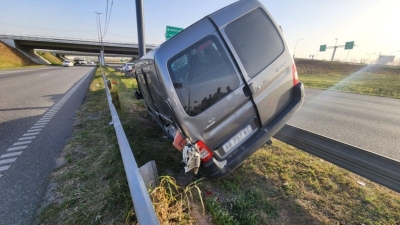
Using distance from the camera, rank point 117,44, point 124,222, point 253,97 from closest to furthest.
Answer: point 124,222 → point 253,97 → point 117,44

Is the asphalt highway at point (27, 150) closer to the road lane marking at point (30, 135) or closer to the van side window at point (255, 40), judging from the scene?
the road lane marking at point (30, 135)

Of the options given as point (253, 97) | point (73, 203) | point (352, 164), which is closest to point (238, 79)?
point (253, 97)

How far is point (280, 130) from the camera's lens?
2.95 m

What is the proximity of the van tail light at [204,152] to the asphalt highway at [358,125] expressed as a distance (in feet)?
12.2

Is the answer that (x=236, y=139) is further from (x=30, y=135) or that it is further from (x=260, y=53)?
(x=30, y=135)

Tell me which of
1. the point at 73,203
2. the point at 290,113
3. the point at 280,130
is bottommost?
the point at 280,130

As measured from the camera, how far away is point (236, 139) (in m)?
2.50

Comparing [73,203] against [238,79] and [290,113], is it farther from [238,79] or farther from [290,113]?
[290,113]

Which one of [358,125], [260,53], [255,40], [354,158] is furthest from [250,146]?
[358,125]

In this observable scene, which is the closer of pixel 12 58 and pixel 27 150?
pixel 27 150

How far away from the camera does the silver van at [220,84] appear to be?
225 centimetres

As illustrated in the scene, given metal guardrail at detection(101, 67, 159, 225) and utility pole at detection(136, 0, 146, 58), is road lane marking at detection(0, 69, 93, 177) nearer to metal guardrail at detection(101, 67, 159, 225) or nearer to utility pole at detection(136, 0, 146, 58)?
metal guardrail at detection(101, 67, 159, 225)

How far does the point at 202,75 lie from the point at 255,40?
96 centimetres

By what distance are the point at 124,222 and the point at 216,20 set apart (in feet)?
8.33
